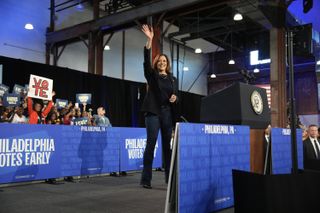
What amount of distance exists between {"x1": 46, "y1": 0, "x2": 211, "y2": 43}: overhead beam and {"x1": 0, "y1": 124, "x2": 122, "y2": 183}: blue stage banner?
484cm

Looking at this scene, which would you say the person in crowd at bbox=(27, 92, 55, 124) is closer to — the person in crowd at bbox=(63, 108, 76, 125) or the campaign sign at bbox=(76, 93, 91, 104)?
the person in crowd at bbox=(63, 108, 76, 125)

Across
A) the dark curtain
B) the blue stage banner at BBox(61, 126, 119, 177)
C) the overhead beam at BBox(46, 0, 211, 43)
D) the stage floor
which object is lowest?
the stage floor

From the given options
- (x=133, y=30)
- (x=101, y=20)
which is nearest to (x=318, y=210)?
(x=101, y=20)

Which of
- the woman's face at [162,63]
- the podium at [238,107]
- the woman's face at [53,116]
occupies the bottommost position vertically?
the podium at [238,107]

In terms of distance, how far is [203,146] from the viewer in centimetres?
204

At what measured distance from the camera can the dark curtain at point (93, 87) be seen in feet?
25.1

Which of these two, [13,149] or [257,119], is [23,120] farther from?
[257,119]

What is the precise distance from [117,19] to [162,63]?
701cm

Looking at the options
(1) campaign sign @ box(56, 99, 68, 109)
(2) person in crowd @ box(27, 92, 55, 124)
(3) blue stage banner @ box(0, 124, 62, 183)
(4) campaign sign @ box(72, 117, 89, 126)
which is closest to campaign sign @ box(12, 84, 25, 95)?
(2) person in crowd @ box(27, 92, 55, 124)

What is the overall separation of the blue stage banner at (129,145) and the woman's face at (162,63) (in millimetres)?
1911

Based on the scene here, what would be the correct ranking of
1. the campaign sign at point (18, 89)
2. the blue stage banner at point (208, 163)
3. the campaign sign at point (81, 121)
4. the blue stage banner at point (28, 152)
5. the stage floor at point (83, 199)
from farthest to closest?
1. the campaign sign at point (18, 89)
2. the campaign sign at point (81, 121)
3. the blue stage banner at point (28, 152)
4. the stage floor at point (83, 199)
5. the blue stage banner at point (208, 163)

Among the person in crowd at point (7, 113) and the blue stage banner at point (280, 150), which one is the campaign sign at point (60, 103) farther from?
the blue stage banner at point (280, 150)

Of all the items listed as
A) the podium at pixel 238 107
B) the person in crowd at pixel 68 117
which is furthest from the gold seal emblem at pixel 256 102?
the person in crowd at pixel 68 117

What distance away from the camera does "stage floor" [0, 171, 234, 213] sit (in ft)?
7.43
